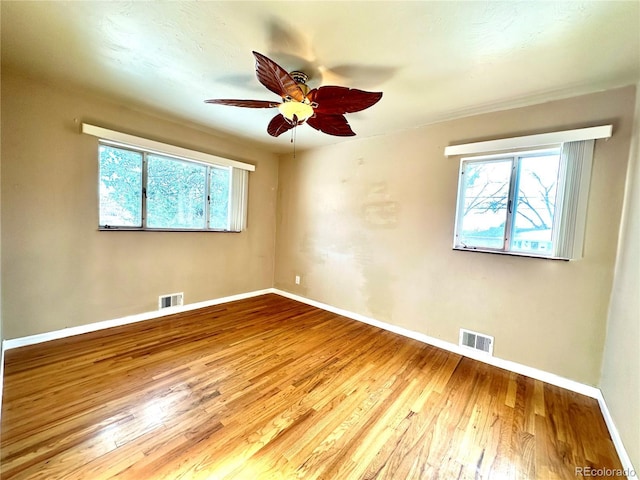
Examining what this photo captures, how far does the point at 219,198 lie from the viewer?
3723 mm

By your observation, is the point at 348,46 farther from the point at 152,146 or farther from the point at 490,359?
the point at 490,359

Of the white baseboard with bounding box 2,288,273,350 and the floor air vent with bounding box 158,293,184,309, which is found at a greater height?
the floor air vent with bounding box 158,293,184,309

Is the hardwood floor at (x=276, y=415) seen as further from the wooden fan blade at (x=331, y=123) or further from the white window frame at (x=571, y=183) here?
the wooden fan blade at (x=331, y=123)

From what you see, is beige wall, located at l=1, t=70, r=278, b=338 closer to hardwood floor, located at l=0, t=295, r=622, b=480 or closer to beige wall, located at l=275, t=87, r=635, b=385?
hardwood floor, located at l=0, t=295, r=622, b=480

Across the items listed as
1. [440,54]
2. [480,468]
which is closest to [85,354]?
[480,468]

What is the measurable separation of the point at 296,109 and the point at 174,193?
88.1 inches

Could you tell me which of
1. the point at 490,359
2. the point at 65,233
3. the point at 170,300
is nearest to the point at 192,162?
the point at 65,233


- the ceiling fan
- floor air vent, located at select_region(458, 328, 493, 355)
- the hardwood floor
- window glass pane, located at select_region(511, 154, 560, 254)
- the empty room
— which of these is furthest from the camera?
floor air vent, located at select_region(458, 328, 493, 355)

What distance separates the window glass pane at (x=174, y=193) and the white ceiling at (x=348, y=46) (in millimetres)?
905

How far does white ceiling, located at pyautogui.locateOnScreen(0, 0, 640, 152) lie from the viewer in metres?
1.37

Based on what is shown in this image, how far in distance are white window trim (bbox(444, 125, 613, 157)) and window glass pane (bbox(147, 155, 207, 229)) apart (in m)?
3.15

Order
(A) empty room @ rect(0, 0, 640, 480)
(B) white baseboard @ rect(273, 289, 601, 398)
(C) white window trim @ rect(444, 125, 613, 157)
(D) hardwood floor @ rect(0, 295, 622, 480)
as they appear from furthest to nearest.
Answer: (B) white baseboard @ rect(273, 289, 601, 398) → (C) white window trim @ rect(444, 125, 613, 157) → (A) empty room @ rect(0, 0, 640, 480) → (D) hardwood floor @ rect(0, 295, 622, 480)

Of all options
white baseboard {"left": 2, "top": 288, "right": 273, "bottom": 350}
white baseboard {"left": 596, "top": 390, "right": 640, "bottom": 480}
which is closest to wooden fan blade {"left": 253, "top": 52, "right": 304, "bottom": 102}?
white baseboard {"left": 596, "top": 390, "right": 640, "bottom": 480}

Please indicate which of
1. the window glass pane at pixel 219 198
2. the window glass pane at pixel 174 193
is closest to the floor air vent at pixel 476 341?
the window glass pane at pixel 219 198
